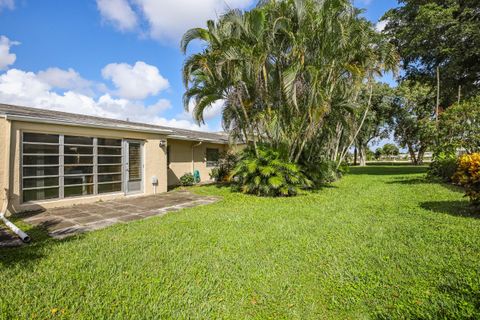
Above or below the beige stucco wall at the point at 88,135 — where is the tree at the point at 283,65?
above

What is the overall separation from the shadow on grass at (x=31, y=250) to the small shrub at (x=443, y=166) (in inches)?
588

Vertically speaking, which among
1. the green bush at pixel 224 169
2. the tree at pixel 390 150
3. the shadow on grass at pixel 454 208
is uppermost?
the tree at pixel 390 150

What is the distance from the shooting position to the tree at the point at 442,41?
1355 centimetres

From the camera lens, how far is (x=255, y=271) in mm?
3449

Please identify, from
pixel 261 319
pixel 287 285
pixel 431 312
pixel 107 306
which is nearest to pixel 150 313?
pixel 107 306

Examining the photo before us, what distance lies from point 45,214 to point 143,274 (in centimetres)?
555

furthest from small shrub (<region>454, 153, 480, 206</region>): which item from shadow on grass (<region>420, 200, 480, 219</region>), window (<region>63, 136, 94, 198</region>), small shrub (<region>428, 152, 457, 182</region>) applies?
window (<region>63, 136, 94, 198</region>)

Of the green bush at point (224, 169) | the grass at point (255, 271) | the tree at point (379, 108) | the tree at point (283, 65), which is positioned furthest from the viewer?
the tree at point (379, 108)

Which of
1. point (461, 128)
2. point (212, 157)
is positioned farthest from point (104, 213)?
point (461, 128)

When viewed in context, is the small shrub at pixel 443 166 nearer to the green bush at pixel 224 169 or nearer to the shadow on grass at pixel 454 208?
the shadow on grass at pixel 454 208

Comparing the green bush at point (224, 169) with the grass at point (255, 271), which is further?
the green bush at point (224, 169)

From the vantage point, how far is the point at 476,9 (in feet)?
44.8

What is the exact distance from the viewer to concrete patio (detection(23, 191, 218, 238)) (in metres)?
5.76

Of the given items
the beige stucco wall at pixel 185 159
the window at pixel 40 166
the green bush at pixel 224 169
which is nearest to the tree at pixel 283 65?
the beige stucco wall at pixel 185 159
